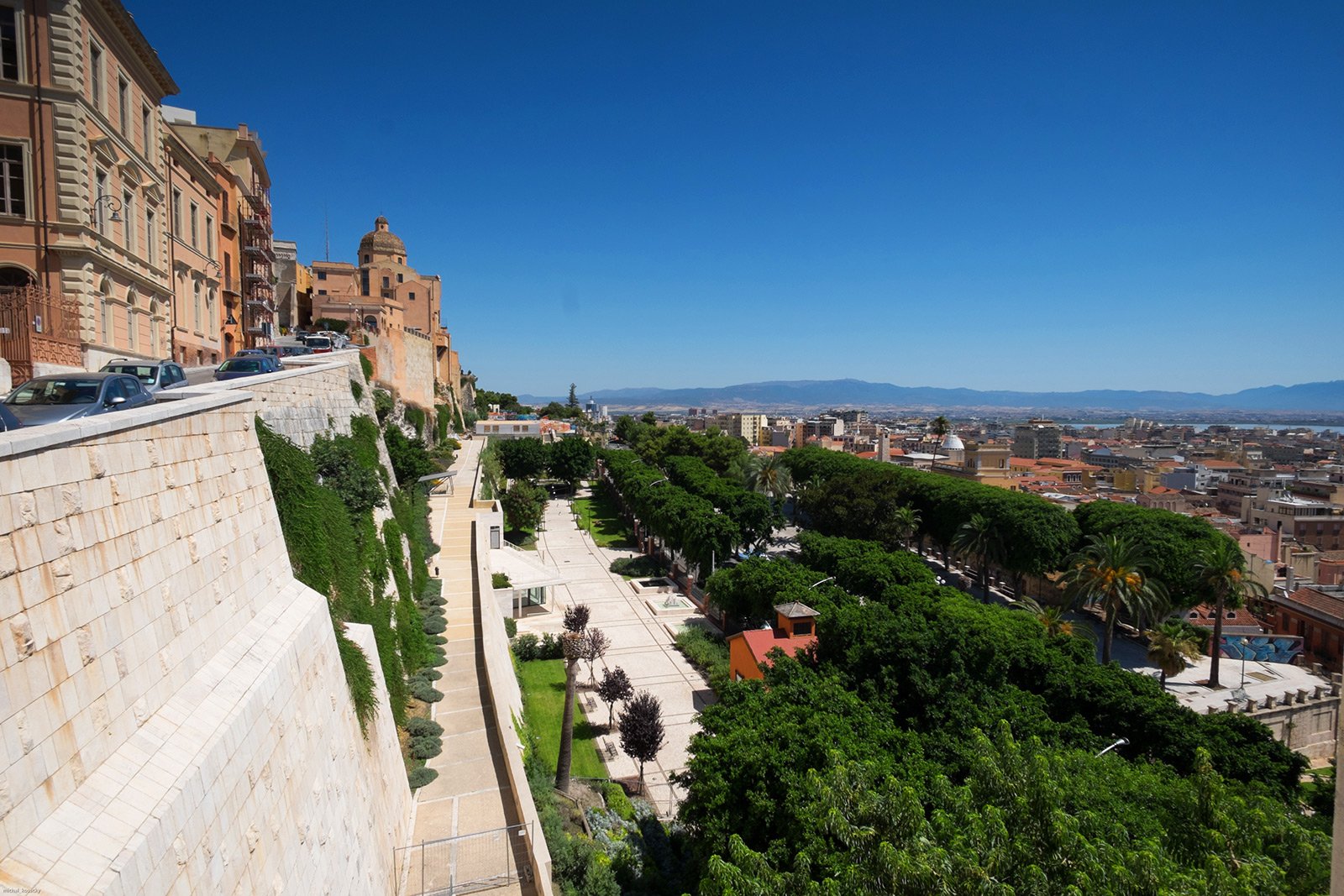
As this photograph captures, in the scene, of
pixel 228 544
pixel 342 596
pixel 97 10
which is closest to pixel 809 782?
pixel 342 596

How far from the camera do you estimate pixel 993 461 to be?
60.0 metres

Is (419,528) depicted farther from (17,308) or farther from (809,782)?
(809,782)

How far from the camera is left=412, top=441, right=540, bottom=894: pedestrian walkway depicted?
11625 millimetres

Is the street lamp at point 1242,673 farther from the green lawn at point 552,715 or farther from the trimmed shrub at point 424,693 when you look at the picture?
the trimmed shrub at point 424,693

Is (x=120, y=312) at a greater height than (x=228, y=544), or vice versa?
(x=120, y=312)

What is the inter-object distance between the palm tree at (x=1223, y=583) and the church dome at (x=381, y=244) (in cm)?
6779

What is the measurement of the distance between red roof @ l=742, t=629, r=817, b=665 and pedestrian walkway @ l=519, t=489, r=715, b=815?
2989 mm

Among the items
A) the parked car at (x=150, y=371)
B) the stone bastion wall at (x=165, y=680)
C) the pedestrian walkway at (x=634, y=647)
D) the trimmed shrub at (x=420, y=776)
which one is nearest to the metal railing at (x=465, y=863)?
the stone bastion wall at (x=165, y=680)

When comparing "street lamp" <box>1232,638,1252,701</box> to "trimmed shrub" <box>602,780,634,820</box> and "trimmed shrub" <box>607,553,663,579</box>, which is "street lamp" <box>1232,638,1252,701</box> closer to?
"trimmed shrub" <box>602,780,634,820</box>

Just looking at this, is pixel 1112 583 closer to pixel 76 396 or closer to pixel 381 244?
pixel 76 396

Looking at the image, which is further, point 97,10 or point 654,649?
point 654,649

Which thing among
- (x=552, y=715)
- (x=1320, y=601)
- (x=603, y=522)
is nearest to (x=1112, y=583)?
(x=1320, y=601)

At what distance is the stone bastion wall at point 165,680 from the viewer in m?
4.36

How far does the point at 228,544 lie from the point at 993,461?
62555 mm
